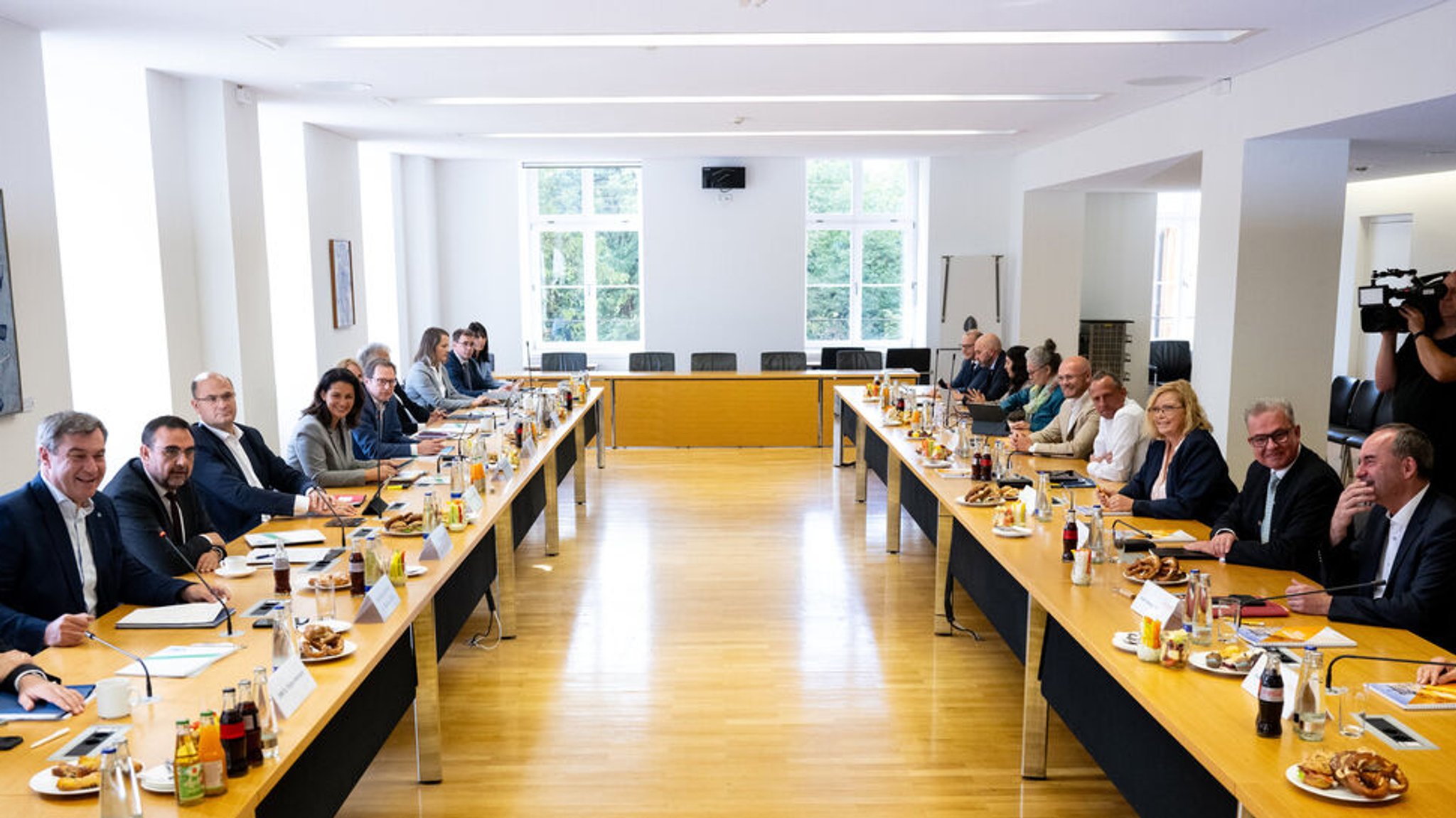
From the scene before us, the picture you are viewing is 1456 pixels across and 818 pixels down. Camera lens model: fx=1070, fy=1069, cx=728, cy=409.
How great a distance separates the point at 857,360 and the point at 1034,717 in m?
7.81

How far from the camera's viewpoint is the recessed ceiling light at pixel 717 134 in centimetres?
923

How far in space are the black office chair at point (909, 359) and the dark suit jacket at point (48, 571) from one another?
29.7ft

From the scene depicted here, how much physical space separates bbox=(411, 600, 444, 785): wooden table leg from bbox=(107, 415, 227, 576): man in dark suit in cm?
76

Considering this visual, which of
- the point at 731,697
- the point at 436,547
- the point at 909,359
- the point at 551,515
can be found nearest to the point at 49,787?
the point at 436,547

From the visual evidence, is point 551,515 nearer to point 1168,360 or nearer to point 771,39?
point 771,39

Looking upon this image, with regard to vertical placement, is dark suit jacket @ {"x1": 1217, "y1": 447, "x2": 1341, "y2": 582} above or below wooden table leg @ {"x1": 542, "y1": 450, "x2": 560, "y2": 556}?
above

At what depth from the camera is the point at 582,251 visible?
13.1 m

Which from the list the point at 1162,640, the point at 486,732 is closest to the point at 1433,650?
the point at 1162,640

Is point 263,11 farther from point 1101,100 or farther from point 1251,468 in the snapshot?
point 1101,100

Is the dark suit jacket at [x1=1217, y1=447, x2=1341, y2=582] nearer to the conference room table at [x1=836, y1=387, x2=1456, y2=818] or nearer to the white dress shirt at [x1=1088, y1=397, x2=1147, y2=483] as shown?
the conference room table at [x1=836, y1=387, x2=1456, y2=818]

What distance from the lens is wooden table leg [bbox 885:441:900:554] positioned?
689cm

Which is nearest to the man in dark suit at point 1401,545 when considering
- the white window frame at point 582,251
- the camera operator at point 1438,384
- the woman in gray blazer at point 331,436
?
the camera operator at point 1438,384

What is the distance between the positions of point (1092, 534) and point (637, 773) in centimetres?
183

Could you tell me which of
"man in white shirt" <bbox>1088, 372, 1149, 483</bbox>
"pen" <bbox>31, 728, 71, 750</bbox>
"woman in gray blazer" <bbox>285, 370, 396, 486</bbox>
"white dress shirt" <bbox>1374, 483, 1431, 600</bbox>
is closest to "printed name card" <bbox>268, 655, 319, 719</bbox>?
"pen" <bbox>31, 728, 71, 750</bbox>
